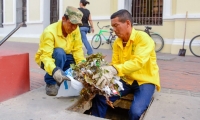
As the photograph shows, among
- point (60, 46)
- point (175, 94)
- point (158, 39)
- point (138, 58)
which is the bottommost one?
point (175, 94)

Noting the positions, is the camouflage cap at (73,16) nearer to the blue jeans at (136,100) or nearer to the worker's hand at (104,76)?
the worker's hand at (104,76)

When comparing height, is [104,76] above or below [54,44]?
below

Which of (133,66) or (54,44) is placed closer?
(133,66)

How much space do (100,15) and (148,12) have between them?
1950 mm

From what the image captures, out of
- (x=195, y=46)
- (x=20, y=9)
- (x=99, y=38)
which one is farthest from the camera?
(x=20, y=9)

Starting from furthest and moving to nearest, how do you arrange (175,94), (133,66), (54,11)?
(54,11) → (175,94) → (133,66)

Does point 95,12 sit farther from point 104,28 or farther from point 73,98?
point 73,98

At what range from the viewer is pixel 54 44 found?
9.21 feet

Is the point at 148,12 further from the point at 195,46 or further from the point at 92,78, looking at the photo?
the point at 92,78

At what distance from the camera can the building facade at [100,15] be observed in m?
7.55

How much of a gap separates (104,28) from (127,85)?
7023 mm

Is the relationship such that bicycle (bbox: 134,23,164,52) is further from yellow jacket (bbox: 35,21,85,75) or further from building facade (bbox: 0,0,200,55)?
yellow jacket (bbox: 35,21,85,75)

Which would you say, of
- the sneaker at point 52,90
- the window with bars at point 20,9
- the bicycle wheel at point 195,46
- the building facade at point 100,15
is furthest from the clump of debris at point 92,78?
the window with bars at point 20,9

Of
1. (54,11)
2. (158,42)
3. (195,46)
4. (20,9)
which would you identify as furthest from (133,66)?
(20,9)
